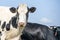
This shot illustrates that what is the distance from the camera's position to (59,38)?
18609mm

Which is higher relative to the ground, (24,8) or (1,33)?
(24,8)

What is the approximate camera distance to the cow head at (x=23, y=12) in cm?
1517

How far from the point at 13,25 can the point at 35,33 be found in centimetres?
Answer: 234

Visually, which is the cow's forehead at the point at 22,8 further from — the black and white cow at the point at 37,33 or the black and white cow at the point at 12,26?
the black and white cow at the point at 37,33

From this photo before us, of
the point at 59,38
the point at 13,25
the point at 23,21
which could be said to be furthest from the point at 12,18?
the point at 59,38

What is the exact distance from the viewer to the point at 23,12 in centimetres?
1585

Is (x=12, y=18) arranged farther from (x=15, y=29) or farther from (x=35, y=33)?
(x=35, y=33)

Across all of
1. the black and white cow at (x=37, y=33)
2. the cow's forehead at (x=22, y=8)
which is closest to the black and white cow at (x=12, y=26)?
the cow's forehead at (x=22, y=8)

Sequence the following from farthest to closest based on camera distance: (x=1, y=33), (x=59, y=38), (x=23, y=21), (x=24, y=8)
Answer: (x=59, y=38), (x=1, y=33), (x=24, y=8), (x=23, y=21)

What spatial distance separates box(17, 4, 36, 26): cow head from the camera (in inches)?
597

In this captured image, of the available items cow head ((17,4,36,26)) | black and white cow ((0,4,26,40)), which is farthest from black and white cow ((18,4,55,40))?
cow head ((17,4,36,26))

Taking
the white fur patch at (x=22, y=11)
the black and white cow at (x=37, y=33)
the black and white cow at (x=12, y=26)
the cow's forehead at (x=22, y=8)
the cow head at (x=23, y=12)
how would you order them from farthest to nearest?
the black and white cow at (x=37, y=33), the black and white cow at (x=12, y=26), the cow's forehead at (x=22, y=8), the white fur patch at (x=22, y=11), the cow head at (x=23, y=12)

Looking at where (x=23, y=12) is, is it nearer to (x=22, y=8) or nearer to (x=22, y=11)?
(x=22, y=11)

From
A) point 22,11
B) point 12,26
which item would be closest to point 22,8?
point 22,11
